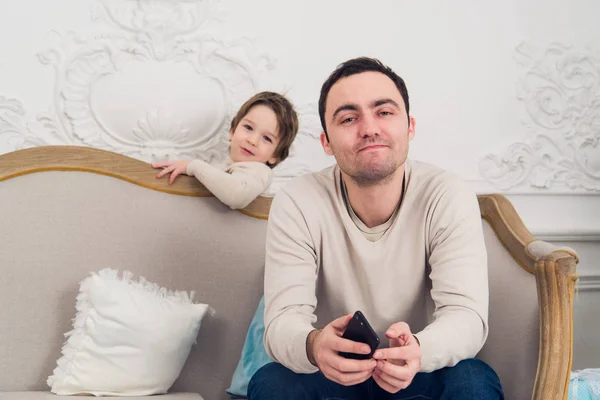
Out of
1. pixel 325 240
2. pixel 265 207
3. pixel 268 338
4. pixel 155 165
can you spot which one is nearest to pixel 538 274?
pixel 325 240

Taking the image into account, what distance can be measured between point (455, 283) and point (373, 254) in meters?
0.20

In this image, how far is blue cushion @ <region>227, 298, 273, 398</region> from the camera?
5.97 ft

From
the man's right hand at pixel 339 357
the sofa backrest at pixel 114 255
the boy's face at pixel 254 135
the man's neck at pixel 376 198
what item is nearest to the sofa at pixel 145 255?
the sofa backrest at pixel 114 255

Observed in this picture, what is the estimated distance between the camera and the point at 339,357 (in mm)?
1251

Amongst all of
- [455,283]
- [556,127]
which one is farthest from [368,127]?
[556,127]

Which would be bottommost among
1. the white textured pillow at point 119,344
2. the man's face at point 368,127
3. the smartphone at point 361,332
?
the white textured pillow at point 119,344

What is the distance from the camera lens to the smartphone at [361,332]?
1.19 m

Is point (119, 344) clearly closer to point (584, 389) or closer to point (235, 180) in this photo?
point (235, 180)

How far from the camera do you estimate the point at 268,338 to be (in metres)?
1.46

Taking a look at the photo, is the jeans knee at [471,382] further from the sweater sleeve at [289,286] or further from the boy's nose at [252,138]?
the boy's nose at [252,138]

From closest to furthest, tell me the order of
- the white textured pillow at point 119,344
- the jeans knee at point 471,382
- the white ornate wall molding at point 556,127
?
the jeans knee at point 471,382 → the white textured pillow at point 119,344 → the white ornate wall molding at point 556,127

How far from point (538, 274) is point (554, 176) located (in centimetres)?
94

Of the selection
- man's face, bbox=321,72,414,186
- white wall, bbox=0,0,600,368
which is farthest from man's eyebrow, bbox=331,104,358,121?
white wall, bbox=0,0,600,368

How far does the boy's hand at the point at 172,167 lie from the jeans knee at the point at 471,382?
922 mm
